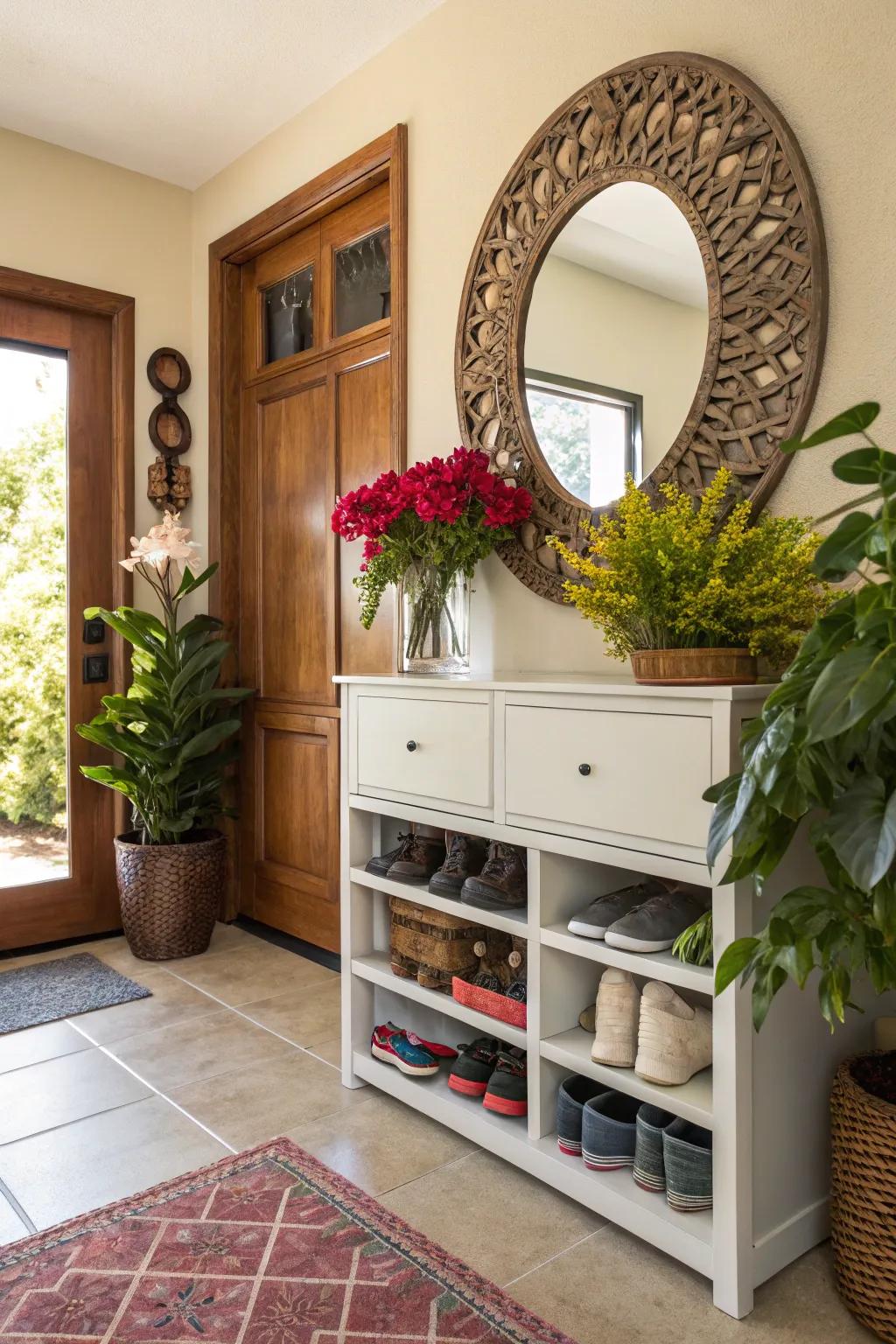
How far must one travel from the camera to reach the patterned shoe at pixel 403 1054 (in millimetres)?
1992

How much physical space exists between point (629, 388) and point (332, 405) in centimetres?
129

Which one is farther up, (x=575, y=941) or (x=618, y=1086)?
(x=575, y=941)

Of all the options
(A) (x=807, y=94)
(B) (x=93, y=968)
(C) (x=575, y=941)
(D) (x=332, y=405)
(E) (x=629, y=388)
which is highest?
(A) (x=807, y=94)

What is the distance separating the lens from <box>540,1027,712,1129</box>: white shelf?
4.78ft

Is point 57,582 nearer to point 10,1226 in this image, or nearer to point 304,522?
point 304,522

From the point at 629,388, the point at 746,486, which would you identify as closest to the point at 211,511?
the point at 629,388

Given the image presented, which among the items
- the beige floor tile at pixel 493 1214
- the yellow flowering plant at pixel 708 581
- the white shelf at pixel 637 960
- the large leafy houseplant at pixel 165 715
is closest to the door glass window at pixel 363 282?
the large leafy houseplant at pixel 165 715

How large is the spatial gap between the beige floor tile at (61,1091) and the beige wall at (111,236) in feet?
6.12

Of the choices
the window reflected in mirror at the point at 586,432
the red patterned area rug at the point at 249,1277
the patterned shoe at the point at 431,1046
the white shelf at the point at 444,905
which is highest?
→ the window reflected in mirror at the point at 586,432

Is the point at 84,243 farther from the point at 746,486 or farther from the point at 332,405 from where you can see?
the point at 746,486

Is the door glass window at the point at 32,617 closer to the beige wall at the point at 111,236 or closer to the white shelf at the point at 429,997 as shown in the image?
the beige wall at the point at 111,236

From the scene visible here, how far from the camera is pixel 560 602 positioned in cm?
216

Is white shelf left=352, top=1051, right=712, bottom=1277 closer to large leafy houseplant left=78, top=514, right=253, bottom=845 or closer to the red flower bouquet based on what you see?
the red flower bouquet

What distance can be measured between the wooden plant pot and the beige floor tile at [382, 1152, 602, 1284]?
94 cm
